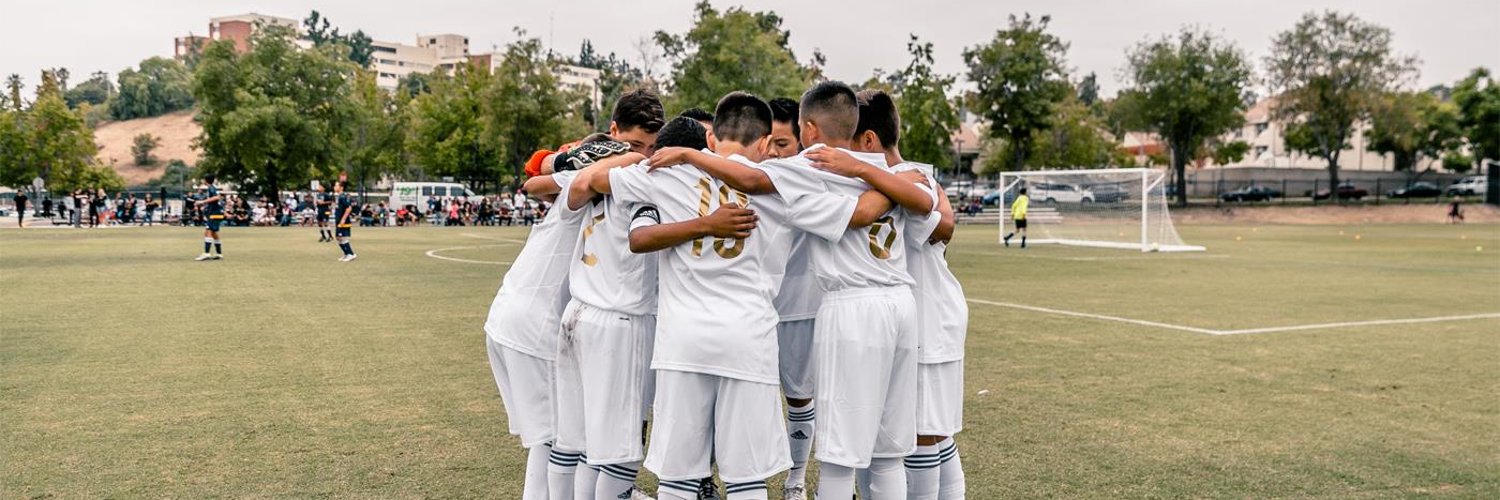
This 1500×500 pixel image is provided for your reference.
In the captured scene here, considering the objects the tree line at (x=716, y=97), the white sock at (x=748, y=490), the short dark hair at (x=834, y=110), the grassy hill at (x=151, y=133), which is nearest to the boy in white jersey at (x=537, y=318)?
the white sock at (x=748, y=490)

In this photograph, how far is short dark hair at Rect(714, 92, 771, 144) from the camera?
416cm

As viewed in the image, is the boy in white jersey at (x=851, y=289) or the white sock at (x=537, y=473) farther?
the white sock at (x=537, y=473)

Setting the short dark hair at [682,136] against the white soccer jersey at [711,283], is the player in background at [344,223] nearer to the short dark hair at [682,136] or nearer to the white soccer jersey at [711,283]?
the short dark hair at [682,136]

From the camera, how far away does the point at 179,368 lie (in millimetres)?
9023

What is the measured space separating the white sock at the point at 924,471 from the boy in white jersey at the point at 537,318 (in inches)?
56.3

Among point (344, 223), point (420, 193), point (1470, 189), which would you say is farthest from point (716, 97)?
point (1470, 189)

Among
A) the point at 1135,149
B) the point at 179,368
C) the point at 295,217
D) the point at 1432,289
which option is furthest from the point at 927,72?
the point at 1135,149

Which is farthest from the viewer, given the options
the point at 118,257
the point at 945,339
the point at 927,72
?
the point at 927,72

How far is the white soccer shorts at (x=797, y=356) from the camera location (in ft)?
15.0

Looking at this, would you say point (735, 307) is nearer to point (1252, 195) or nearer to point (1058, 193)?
point (1058, 193)

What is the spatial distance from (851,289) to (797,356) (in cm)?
63

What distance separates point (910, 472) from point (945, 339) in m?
0.58

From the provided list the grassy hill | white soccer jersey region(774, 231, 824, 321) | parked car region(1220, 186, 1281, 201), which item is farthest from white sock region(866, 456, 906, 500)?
the grassy hill

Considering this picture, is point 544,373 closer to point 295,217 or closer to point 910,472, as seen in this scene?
point 910,472
